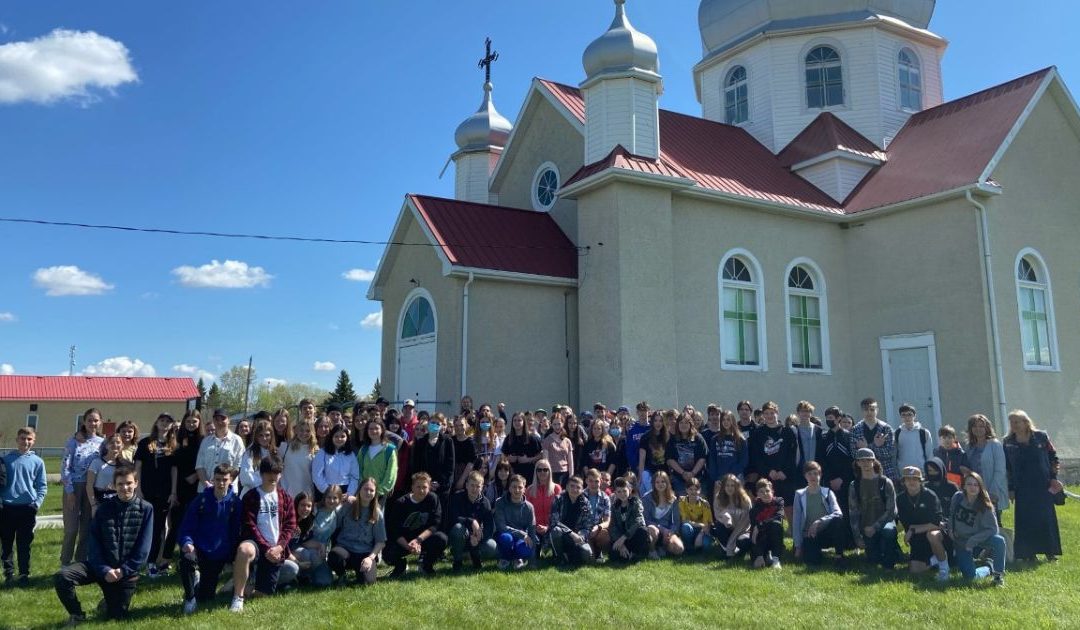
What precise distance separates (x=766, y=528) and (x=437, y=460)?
3638 millimetres

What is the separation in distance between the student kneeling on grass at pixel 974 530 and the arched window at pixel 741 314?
25.6ft

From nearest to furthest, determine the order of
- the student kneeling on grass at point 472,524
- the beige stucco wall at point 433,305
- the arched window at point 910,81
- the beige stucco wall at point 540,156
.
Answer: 1. the student kneeling on grass at point 472,524
2. the beige stucco wall at point 433,305
3. the beige stucco wall at point 540,156
4. the arched window at point 910,81

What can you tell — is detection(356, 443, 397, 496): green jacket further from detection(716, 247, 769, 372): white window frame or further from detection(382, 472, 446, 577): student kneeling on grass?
detection(716, 247, 769, 372): white window frame

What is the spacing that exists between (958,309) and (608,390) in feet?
23.5

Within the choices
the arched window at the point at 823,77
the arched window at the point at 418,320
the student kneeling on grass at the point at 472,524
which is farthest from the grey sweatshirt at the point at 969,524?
the arched window at the point at 823,77

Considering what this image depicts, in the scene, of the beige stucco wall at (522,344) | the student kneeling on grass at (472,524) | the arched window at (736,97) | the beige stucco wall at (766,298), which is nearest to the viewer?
the student kneeling on grass at (472,524)

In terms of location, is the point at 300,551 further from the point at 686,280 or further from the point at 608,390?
the point at 686,280

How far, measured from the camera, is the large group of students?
283 inches

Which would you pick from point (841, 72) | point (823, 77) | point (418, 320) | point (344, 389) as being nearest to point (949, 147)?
point (841, 72)

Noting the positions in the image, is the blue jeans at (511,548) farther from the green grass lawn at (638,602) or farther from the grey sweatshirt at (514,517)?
the green grass lawn at (638,602)

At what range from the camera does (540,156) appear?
18750mm

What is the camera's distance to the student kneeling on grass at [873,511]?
824 cm

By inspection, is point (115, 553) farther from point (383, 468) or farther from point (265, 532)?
point (383, 468)

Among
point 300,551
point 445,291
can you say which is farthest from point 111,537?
point 445,291
